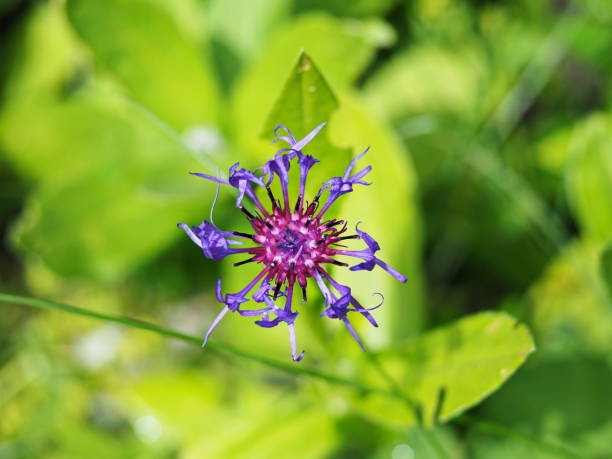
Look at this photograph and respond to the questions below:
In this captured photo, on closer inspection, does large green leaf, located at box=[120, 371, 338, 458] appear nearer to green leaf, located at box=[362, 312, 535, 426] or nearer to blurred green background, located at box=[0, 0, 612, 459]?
blurred green background, located at box=[0, 0, 612, 459]

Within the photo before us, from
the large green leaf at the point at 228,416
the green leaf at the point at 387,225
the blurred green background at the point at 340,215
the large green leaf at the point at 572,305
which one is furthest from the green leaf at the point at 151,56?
the large green leaf at the point at 572,305

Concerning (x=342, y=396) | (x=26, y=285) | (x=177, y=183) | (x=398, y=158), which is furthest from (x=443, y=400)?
(x=26, y=285)

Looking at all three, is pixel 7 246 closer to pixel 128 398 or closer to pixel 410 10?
pixel 128 398

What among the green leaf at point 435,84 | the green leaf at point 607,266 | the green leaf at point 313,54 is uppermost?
the green leaf at point 435,84

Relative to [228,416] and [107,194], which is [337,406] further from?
[107,194]

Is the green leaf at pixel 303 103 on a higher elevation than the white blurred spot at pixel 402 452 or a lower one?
higher

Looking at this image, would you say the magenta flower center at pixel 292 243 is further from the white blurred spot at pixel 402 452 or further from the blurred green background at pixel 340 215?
the white blurred spot at pixel 402 452

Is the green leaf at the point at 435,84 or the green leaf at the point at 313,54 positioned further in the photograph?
the green leaf at the point at 435,84

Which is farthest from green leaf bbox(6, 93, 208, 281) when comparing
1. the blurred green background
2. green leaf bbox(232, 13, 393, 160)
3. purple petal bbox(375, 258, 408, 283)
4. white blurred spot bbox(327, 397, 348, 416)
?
purple petal bbox(375, 258, 408, 283)
